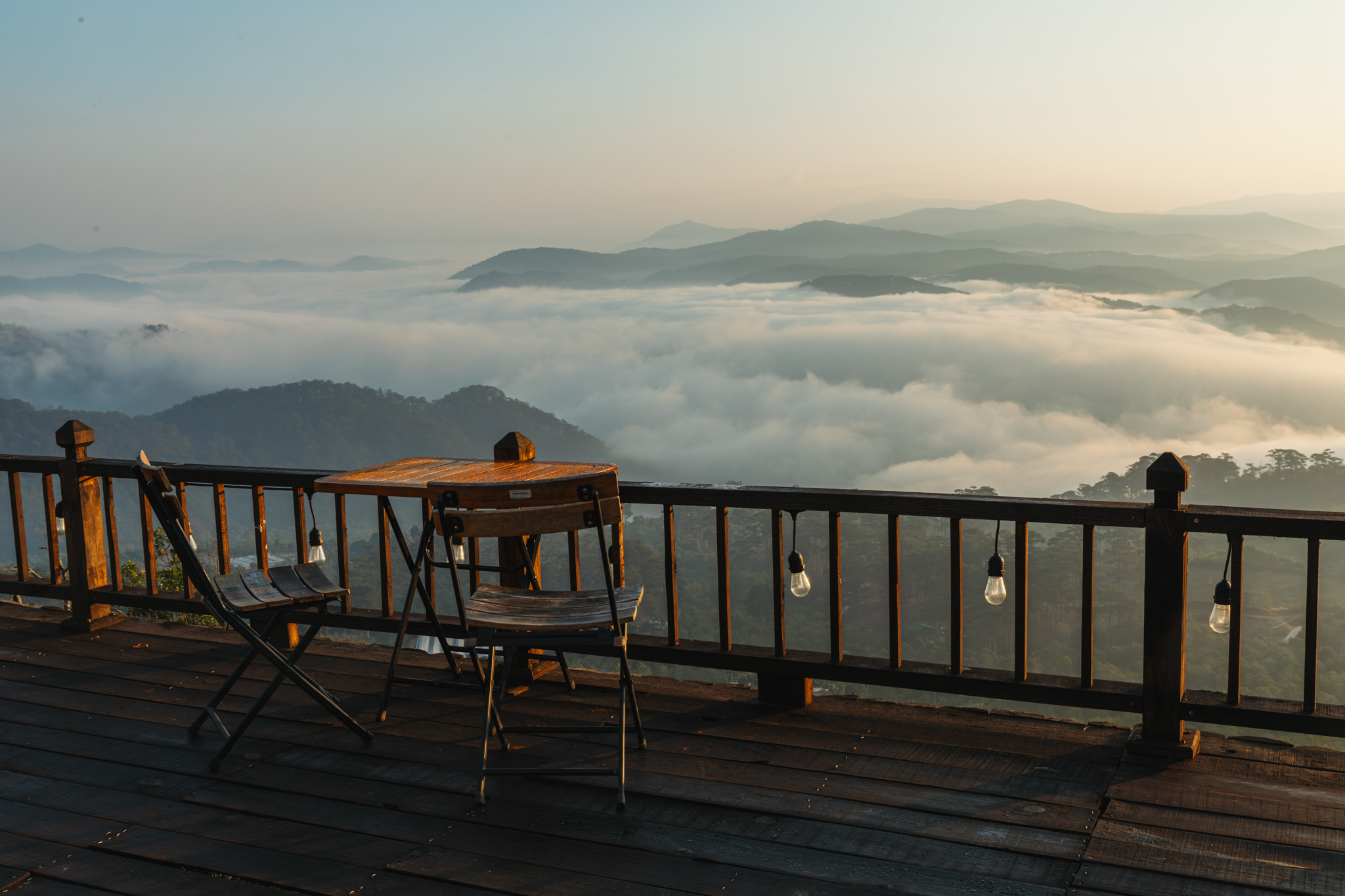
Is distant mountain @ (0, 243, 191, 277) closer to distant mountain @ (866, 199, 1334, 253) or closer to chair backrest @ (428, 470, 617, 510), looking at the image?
distant mountain @ (866, 199, 1334, 253)

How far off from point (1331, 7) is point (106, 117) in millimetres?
69901

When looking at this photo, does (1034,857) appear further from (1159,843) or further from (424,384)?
(424,384)

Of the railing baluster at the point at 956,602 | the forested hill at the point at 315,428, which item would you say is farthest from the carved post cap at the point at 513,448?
the forested hill at the point at 315,428

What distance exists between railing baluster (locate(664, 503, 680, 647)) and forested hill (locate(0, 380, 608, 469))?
3062 inches

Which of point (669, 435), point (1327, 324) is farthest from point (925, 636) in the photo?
point (1327, 324)

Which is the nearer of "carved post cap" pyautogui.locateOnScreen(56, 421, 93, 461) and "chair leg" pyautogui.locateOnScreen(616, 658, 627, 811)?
"chair leg" pyautogui.locateOnScreen(616, 658, 627, 811)

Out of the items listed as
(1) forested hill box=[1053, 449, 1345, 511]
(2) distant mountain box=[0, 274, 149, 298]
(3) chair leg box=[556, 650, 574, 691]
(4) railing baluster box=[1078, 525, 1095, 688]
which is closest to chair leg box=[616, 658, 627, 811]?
(3) chair leg box=[556, 650, 574, 691]

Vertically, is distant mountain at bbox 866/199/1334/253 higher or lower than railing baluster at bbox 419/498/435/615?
Answer: higher

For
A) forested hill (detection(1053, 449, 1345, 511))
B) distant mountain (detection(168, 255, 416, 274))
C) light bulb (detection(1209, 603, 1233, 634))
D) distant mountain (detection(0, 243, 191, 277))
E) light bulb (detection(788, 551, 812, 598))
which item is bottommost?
forested hill (detection(1053, 449, 1345, 511))

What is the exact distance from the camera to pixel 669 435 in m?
121

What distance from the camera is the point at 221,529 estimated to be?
4.48 metres

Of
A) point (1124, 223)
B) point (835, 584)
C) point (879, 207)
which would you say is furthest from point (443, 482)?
point (1124, 223)

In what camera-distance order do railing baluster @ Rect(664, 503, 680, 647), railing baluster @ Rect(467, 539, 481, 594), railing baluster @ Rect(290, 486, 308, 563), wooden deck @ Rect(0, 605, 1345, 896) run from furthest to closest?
railing baluster @ Rect(290, 486, 308, 563), railing baluster @ Rect(664, 503, 680, 647), railing baluster @ Rect(467, 539, 481, 594), wooden deck @ Rect(0, 605, 1345, 896)

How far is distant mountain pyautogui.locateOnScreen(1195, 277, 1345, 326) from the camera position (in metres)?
112
